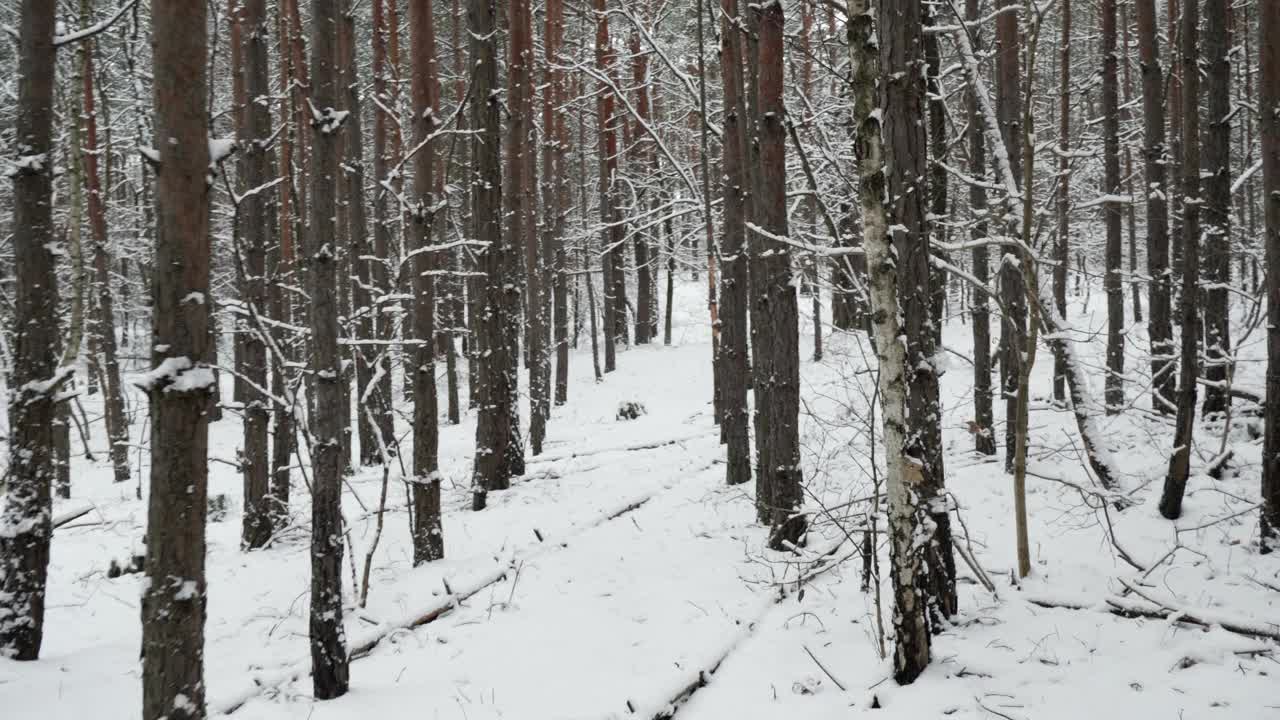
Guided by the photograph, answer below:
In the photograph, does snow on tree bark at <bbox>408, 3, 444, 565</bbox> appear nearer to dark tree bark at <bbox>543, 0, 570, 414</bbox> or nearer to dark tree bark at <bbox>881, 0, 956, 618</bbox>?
dark tree bark at <bbox>881, 0, 956, 618</bbox>

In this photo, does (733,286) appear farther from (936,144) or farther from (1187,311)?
(1187,311)

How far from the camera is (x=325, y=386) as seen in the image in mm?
4844

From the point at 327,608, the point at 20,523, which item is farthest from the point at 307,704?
the point at 20,523

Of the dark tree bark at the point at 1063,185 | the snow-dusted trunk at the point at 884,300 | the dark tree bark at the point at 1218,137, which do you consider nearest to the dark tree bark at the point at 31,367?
the snow-dusted trunk at the point at 884,300

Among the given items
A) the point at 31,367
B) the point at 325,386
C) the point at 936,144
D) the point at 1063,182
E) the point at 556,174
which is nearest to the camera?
the point at 325,386

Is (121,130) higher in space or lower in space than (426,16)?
higher

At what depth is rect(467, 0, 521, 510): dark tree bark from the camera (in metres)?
9.62

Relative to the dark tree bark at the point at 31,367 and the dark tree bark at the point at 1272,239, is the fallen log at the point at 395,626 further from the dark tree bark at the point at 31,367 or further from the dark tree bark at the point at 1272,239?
the dark tree bark at the point at 1272,239

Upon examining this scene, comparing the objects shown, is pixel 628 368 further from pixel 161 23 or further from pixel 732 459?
pixel 161 23

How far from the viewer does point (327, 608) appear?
15.8 feet

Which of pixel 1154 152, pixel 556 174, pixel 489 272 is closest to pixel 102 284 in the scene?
pixel 556 174

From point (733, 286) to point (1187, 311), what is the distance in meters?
5.20

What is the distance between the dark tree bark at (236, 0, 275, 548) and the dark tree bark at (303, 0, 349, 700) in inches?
189

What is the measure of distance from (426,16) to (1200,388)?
13.7m
